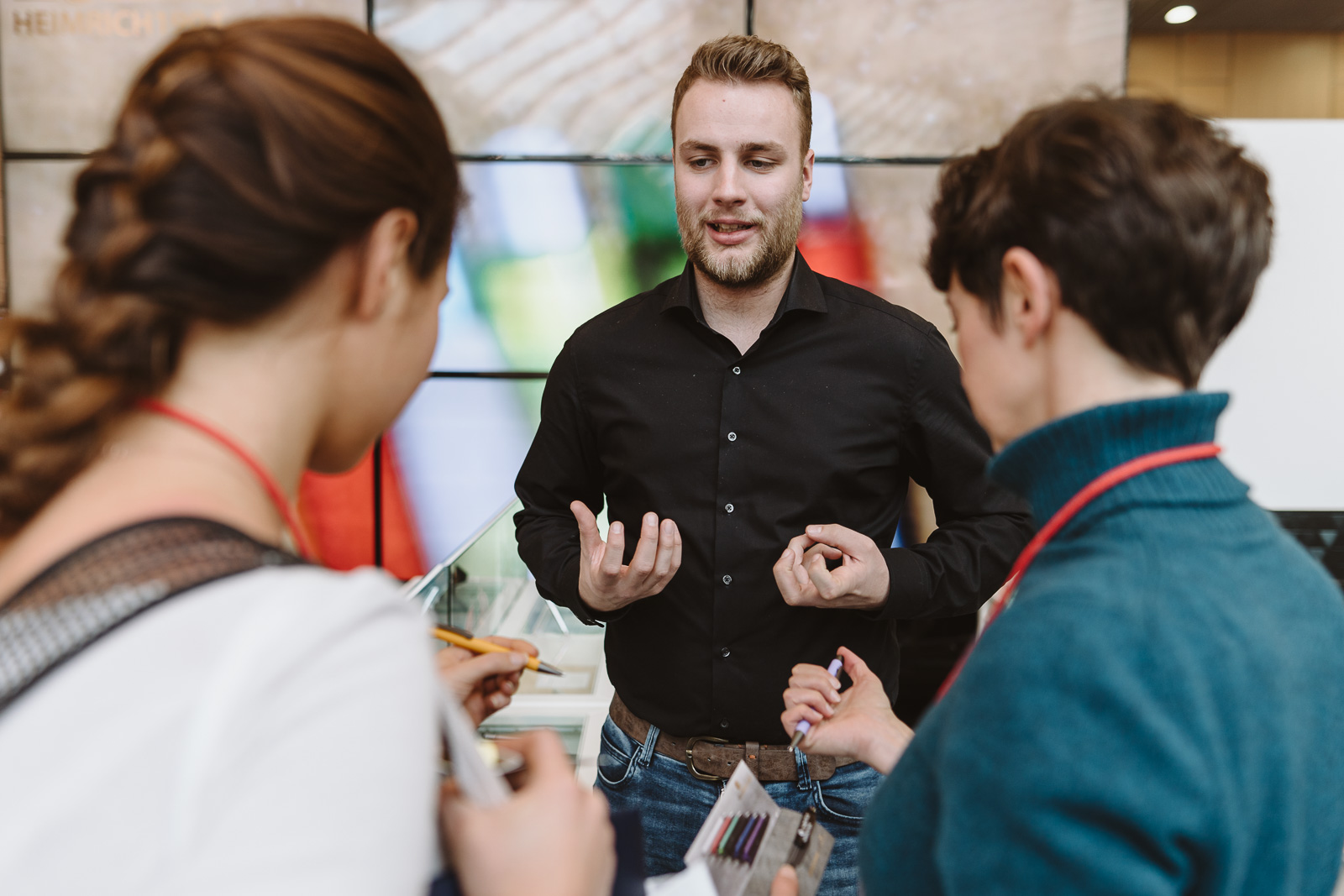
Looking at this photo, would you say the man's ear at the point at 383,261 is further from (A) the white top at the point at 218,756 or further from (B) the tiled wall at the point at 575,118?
(B) the tiled wall at the point at 575,118

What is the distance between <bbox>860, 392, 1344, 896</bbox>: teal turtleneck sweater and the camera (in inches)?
23.6

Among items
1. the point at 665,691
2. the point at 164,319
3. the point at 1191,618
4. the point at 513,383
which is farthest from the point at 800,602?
the point at 513,383

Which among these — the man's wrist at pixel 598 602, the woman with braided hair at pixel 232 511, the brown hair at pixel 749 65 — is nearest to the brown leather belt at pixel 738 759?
the man's wrist at pixel 598 602

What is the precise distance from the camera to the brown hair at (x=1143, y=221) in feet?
2.27

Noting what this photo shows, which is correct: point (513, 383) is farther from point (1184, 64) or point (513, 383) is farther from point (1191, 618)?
point (1184, 64)

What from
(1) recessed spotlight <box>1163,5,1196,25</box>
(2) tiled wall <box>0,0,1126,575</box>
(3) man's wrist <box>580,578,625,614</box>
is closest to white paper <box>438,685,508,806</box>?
(3) man's wrist <box>580,578,625,614</box>

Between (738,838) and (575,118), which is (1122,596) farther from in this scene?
(575,118)

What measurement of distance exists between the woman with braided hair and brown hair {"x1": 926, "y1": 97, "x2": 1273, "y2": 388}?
0.54m

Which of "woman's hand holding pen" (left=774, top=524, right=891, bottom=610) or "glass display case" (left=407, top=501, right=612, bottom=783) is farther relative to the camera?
"glass display case" (left=407, top=501, right=612, bottom=783)

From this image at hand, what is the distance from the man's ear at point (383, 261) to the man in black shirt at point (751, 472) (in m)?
0.84

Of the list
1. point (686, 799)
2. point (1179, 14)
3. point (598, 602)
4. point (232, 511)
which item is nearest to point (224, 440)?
point (232, 511)

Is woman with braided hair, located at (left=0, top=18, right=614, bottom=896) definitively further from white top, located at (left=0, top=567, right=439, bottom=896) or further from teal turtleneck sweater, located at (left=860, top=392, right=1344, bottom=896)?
teal turtleneck sweater, located at (left=860, top=392, right=1344, bottom=896)

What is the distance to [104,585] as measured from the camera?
18.3 inches

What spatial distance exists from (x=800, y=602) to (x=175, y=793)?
1.09 metres
